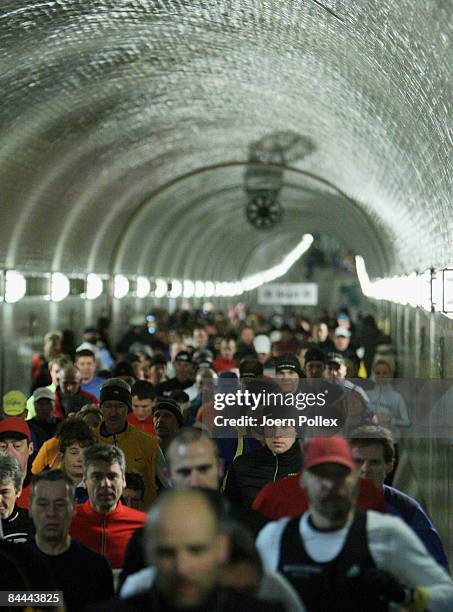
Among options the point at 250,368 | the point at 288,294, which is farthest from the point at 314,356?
the point at 288,294

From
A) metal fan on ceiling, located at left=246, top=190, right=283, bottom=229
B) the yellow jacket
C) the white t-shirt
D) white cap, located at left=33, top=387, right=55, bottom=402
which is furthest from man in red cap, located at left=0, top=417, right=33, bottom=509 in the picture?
metal fan on ceiling, located at left=246, top=190, right=283, bottom=229


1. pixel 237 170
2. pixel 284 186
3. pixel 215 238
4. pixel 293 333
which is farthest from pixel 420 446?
pixel 215 238

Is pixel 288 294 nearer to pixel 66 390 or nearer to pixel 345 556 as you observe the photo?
pixel 66 390

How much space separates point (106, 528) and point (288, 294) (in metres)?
21.0

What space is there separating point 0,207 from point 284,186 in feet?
54.2

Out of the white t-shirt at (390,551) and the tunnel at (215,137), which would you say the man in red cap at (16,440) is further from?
the white t-shirt at (390,551)

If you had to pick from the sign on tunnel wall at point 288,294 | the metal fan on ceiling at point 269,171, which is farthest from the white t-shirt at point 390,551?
the sign on tunnel wall at point 288,294

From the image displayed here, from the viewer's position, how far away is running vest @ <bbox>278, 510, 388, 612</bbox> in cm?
465

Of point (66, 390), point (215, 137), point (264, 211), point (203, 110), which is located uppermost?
point (215, 137)

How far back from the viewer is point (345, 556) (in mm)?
4695

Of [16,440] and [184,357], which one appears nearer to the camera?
[16,440]

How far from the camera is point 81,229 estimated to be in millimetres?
24594

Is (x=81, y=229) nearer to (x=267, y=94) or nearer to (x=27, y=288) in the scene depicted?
(x=27, y=288)

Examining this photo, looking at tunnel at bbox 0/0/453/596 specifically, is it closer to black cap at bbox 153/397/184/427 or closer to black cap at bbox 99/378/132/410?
black cap at bbox 153/397/184/427
